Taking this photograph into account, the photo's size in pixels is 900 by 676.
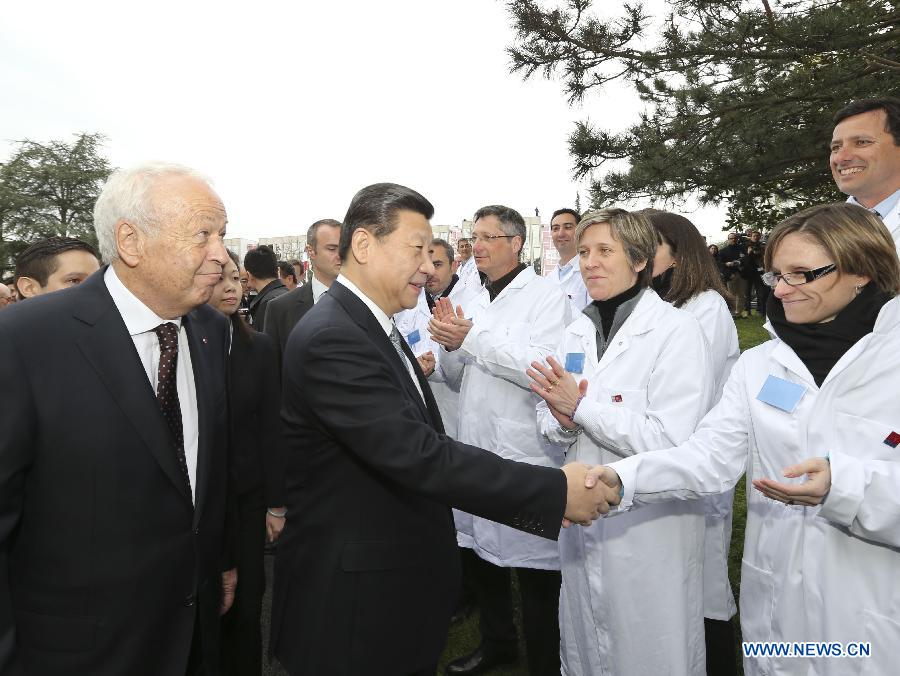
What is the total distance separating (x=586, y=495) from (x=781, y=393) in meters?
0.80

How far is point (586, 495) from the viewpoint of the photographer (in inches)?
93.6

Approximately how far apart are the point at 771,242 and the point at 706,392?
0.74 m

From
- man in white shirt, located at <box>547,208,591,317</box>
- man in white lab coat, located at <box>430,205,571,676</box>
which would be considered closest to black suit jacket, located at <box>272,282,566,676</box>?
man in white lab coat, located at <box>430,205,571,676</box>

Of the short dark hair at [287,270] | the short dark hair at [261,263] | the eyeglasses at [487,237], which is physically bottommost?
the eyeglasses at [487,237]

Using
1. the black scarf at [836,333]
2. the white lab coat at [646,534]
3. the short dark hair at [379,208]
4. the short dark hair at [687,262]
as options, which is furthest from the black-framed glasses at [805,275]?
the short dark hair at [687,262]

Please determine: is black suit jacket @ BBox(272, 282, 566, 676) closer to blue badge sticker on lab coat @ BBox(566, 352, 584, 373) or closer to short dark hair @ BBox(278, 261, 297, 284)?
blue badge sticker on lab coat @ BBox(566, 352, 584, 373)

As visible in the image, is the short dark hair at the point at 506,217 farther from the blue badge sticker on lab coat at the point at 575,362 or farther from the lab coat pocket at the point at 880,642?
the lab coat pocket at the point at 880,642

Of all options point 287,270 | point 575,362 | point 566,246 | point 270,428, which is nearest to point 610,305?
point 575,362

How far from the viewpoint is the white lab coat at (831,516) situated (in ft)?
6.24

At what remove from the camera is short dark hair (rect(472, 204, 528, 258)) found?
444 centimetres

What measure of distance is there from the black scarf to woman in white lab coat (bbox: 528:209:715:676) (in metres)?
0.60

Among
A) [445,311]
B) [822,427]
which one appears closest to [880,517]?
[822,427]

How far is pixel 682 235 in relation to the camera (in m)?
3.89

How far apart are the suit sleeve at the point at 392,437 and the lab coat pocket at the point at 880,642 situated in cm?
103
